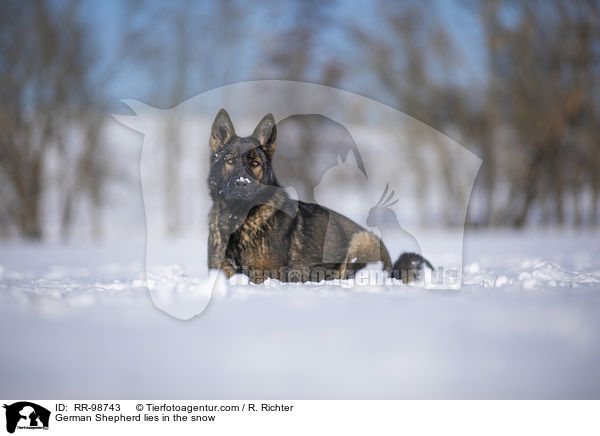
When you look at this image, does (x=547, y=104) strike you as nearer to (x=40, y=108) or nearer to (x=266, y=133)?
(x=266, y=133)

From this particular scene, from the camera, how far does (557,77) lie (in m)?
11.3

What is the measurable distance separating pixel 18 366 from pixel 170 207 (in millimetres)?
10145

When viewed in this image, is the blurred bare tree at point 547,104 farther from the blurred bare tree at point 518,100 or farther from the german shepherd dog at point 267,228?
the german shepherd dog at point 267,228

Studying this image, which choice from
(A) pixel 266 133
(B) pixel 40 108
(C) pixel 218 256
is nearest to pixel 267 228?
(C) pixel 218 256

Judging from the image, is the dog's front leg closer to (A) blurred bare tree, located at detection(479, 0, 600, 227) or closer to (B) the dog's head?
(B) the dog's head

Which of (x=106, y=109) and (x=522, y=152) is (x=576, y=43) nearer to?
(x=522, y=152)

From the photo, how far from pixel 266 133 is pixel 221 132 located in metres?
0.31

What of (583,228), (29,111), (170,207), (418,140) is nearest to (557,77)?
(583,228)
